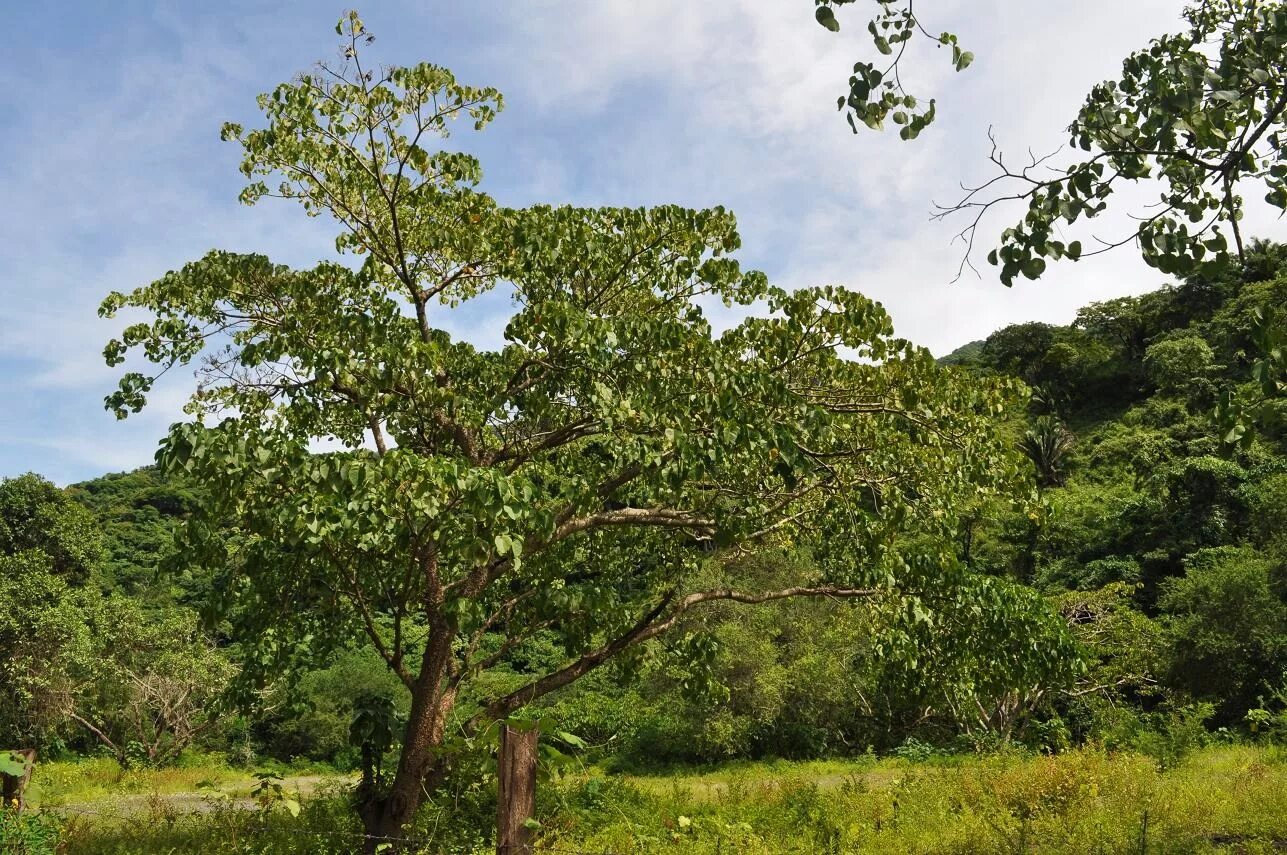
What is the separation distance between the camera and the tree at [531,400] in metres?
6.75

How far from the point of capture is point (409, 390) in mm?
7316

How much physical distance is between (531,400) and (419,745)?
3143mm

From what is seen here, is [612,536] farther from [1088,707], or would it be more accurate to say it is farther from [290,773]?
[290,773]

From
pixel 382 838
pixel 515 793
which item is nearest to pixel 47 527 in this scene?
pixel 382 838

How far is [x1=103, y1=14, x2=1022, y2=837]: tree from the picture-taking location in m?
6.75

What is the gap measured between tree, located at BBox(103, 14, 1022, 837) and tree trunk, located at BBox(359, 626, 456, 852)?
25 mm

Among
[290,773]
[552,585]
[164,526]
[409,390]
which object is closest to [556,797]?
[552,585]

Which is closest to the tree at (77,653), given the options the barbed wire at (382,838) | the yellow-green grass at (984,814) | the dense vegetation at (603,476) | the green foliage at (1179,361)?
the barbed wire at (382,838)

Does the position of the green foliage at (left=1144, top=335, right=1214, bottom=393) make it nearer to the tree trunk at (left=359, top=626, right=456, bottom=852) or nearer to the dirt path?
the dirt path

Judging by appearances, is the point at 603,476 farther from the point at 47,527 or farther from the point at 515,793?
the point at 47,527

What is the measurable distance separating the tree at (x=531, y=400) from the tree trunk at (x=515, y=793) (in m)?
2.34

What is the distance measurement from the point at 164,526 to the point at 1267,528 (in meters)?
42.4

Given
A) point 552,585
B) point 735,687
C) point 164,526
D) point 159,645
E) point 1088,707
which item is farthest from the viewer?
point 164,526

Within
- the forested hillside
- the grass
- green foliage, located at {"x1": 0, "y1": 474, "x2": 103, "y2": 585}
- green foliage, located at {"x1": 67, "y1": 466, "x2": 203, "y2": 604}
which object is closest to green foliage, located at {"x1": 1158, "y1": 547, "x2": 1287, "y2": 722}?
the forested hillside
